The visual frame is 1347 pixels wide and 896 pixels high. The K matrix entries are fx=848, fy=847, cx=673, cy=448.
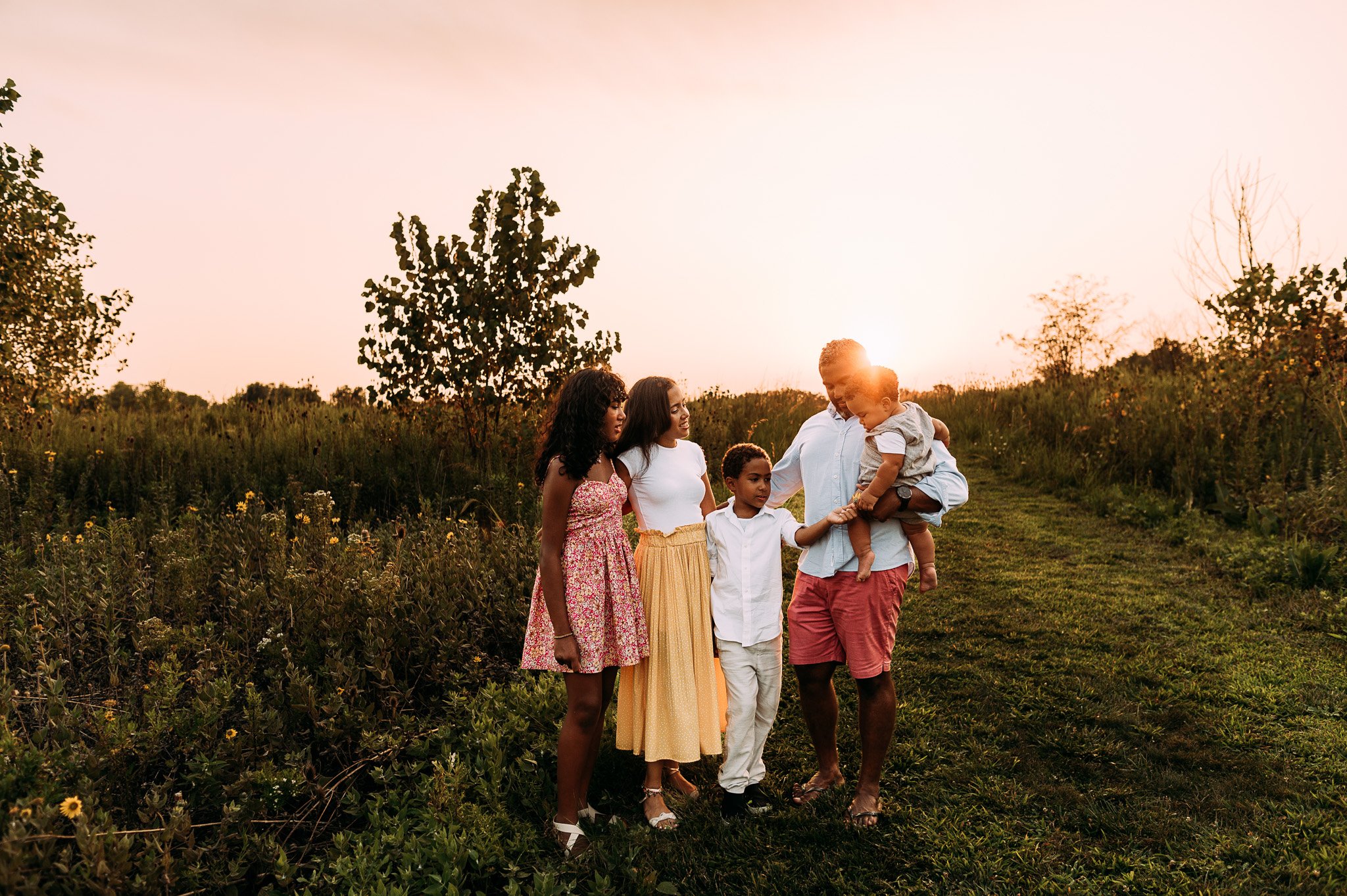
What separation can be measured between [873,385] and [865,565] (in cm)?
79

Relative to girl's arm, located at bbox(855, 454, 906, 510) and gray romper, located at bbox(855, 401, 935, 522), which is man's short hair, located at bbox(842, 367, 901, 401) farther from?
girl's arm, located at bbox(855, 454, 906, 510)

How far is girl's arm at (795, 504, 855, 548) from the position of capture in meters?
3.66

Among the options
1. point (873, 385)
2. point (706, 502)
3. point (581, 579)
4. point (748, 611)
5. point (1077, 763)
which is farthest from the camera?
point (1077, 763)

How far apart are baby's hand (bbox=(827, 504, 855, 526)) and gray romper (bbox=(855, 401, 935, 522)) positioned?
0.09m

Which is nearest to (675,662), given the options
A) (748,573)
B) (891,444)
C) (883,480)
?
(748,573)

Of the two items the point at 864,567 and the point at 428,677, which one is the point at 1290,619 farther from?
the point at 428,677

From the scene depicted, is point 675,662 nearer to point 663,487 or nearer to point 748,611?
point 748,611

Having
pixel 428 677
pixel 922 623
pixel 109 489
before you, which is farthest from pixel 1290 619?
pixel 109 489

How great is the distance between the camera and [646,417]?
3.84 metres

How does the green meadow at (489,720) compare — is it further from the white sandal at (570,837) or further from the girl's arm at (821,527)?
the girl's arm at (821,527)

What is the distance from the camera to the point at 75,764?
11.5 feet

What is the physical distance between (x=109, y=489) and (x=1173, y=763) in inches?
373

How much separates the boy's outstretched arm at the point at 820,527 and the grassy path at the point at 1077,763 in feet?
4.19

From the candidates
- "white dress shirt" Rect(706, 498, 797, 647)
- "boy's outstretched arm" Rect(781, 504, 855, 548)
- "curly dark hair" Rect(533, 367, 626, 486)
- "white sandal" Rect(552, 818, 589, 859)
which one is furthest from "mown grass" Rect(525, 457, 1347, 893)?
"curly dark hair" Rect(533, 367, 626, 486)
